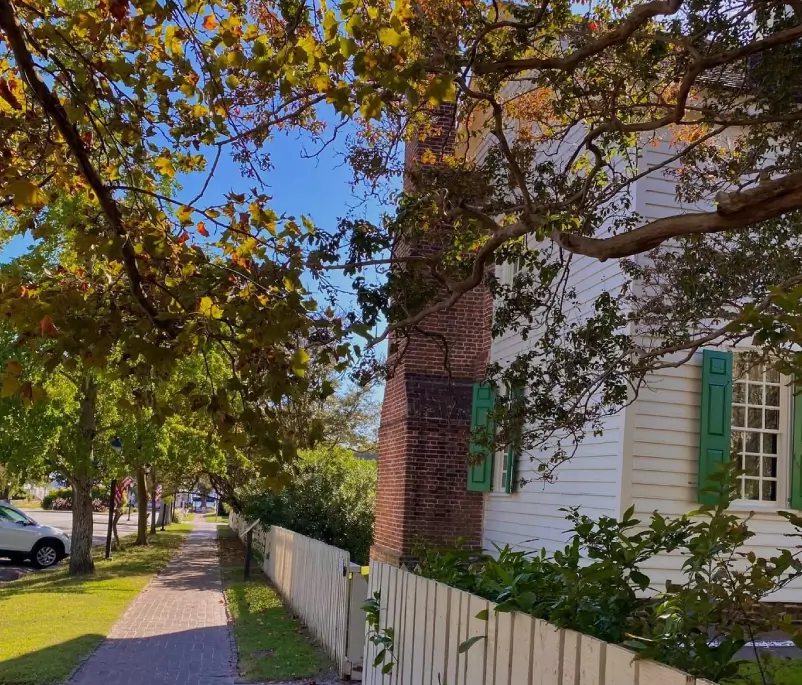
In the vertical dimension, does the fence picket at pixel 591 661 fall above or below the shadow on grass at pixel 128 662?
above

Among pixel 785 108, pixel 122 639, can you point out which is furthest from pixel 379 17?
pixel 122 639

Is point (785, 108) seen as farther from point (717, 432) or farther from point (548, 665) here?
point (548, 665)

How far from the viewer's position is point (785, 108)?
6758 mm

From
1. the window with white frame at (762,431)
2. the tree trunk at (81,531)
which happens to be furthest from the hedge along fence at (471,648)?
the tree trunk at (81,531)

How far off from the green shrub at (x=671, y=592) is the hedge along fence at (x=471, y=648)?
10 cm

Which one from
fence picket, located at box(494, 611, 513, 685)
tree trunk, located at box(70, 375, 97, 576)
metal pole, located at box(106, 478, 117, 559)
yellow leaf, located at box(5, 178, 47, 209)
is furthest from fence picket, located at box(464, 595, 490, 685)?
metal pole, located at box(106, 478, 117, 559)

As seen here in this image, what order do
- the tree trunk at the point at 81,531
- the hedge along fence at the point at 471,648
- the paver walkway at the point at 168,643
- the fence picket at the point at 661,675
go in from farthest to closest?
1. the tree trunk at the point at 81,531
2. the paver walkway at the point at 168,643
3. the hedge along fence at the point at 471,648
4. the fence picket at the point at 661,675

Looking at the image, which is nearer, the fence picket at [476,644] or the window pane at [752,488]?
the fence picket at [476,644]

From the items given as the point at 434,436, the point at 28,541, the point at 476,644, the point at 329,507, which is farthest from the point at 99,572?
the point at 476,644

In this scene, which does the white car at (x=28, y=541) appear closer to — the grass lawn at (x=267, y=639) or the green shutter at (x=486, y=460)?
the grass lawn at (x=267, y=639)

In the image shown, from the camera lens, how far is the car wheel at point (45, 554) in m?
21.5

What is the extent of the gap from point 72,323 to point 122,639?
7.92 m

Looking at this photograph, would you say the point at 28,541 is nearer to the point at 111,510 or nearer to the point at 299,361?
the point at 111,510


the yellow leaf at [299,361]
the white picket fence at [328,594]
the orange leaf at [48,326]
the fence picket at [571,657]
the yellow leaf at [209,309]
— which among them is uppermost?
the yellow leaf at [209,309]
